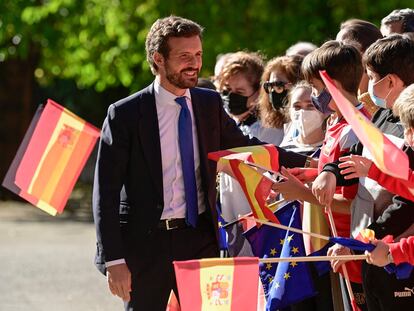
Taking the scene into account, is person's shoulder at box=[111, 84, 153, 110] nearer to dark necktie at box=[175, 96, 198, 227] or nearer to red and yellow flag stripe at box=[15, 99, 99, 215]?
Result: dark necktie at box=[175, 96, 198, 227]

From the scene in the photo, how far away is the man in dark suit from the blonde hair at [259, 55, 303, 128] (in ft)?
5.34

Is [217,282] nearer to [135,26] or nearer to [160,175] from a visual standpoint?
[160,175]

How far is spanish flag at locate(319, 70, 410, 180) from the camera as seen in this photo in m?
4.82

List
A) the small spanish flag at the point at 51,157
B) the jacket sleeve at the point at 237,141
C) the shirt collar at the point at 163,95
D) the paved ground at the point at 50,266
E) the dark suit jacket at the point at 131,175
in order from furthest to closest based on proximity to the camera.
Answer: the paved ground at the point at 50,266
the small spanish flag at the point at 51,157
the jacket sleeve at the point at 237,141
the shirt collar at the point at 163,95
the dark suit jacket at the point at 131,175

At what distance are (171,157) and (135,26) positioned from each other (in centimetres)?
1320

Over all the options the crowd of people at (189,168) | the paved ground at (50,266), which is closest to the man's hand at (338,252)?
the crowd of people at (189,168)

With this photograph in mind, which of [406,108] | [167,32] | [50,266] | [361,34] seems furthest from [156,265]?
[50,266]

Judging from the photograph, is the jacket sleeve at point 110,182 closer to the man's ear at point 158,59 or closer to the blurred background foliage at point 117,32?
the man's ear at point 158,59

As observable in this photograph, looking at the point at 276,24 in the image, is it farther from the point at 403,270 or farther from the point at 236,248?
the point at 403,270

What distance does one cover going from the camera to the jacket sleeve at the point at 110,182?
608 cm

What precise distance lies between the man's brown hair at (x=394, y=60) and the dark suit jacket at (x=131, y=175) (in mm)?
921

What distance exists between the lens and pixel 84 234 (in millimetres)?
16703

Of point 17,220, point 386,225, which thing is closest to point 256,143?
point 386,225

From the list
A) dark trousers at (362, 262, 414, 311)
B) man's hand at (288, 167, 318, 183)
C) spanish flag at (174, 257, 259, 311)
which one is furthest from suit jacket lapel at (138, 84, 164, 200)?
dark trousers at (362, 262, 414, 311)
